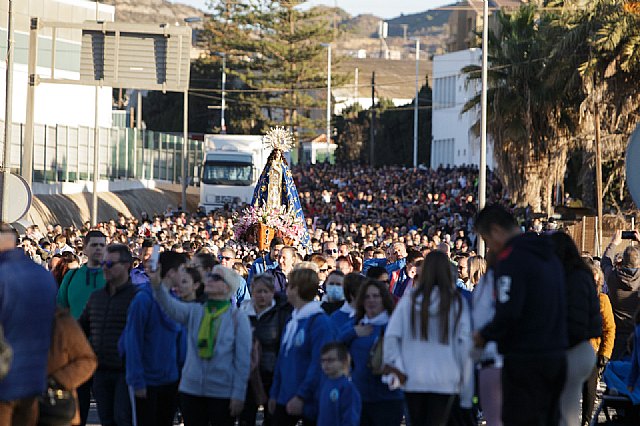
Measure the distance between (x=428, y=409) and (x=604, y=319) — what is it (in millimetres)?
4400

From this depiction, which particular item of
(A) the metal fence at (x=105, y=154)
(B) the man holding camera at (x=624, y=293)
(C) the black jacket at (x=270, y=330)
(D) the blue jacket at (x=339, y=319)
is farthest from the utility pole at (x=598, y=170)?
(C) the black jacket at (x=270, y=330)

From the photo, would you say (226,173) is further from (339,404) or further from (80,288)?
(339,404)

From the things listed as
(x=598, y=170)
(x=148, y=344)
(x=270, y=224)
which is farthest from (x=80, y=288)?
(x=598, y=170)

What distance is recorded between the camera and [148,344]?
10523 millimetres

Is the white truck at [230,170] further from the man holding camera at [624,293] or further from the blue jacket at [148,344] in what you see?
the blue jacket at [148,344]

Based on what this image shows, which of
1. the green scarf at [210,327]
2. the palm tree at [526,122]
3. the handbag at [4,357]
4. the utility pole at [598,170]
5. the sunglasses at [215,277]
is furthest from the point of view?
the palm tree at [526,122]

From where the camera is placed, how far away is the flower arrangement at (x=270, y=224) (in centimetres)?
2811

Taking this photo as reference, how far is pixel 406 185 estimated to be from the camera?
58094 mm

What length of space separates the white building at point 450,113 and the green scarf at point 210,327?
244 feet

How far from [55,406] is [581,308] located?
337 centimetres

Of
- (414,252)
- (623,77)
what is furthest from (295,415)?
(623,77)

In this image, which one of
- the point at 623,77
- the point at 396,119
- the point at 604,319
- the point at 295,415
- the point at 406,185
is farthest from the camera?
the point at 396,119

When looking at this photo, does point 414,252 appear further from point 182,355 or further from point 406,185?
point 406,185

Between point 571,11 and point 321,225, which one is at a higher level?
point 571,11
